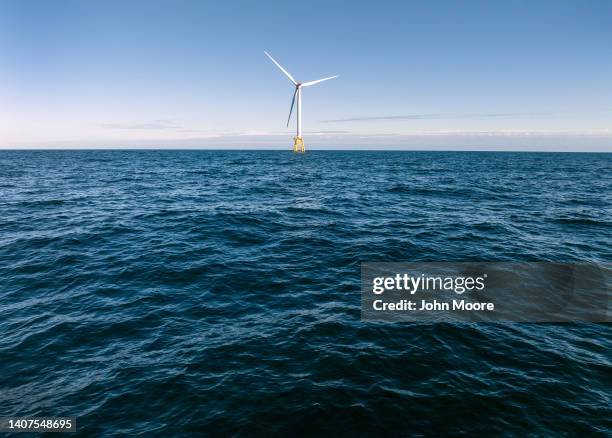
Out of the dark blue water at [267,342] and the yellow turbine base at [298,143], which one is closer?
the dark blue water at [267,342]

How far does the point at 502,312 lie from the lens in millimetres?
15680

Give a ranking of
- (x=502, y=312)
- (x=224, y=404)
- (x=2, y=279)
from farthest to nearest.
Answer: (x=2, y=279)
(x=502, y=312)
(x=224, y=404)

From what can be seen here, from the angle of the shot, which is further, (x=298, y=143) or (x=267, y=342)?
(x=298, y=143)

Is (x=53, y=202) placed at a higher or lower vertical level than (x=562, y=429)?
higher

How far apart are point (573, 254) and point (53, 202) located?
166 ft

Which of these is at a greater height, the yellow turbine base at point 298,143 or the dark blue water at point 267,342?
the yellow turbine base at point 298,143

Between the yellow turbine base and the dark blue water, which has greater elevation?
the yellow turbine base

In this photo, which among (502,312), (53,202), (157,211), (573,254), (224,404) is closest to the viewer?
(224,404)

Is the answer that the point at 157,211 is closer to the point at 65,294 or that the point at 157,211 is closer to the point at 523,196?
the point at 65,294

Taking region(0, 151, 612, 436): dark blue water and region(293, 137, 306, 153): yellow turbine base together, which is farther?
region(293, 137, 306, 153): yellow turbine base

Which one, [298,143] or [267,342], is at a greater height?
[298,143]

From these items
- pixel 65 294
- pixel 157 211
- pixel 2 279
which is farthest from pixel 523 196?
pixel 2 279

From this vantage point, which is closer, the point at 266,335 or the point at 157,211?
the point at 266,335

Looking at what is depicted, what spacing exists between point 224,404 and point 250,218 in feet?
77.8
